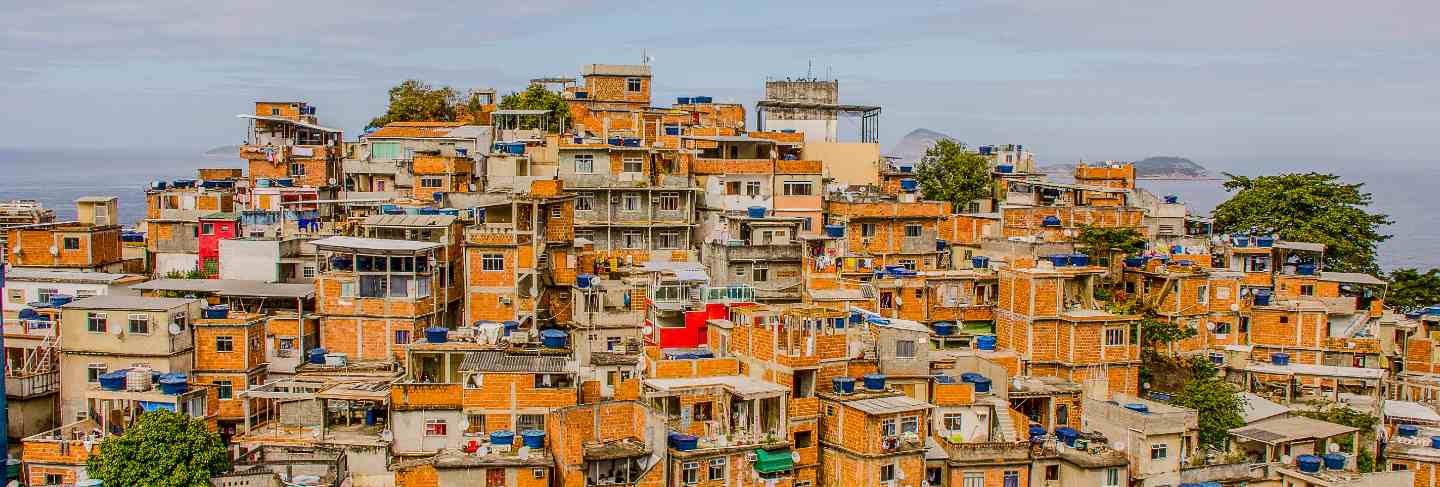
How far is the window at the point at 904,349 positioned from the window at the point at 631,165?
1311 centimetres

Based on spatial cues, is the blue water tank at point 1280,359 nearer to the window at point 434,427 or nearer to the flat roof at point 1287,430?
the flat roof at point 1287,430

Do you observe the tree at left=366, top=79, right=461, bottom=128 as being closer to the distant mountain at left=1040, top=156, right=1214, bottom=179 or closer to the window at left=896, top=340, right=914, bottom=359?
the window at left=896, top=340, right=914, bottom=359

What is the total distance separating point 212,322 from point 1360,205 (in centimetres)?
3794

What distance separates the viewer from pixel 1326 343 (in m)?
38.6

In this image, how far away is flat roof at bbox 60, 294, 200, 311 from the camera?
2836 centimetres

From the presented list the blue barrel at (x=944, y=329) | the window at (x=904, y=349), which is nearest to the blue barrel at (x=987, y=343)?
the blue barrel at (x=944, y=329)

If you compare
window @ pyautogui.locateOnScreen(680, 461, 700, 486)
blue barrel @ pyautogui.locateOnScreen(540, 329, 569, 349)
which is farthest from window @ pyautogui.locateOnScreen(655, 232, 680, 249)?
window @ pyautogui.locateOnScreen(680, 461, 700, 486)

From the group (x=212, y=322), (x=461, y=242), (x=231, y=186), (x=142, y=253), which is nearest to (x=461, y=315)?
(x=461, y=242)

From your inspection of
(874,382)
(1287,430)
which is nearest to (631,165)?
(874,382)

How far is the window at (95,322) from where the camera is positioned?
93.2 ft

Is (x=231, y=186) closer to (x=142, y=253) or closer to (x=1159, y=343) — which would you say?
(x=142, y=253)

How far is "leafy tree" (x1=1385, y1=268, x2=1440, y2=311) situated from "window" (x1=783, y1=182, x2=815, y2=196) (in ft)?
62.6

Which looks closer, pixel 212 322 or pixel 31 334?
pixel 212 322

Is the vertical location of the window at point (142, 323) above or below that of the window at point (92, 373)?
above
